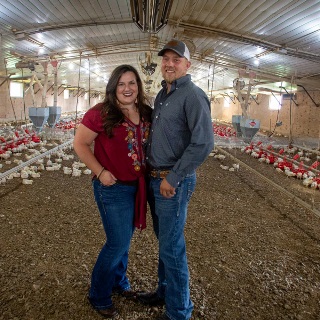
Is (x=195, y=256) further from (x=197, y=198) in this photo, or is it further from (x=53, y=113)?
(x=53, y=113)

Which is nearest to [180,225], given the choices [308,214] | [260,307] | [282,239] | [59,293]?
[260,307]

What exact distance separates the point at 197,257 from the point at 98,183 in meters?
1.39

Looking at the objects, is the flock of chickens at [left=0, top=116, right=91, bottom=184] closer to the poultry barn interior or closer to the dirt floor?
the poultry barn interior

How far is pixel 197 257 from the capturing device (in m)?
2.60

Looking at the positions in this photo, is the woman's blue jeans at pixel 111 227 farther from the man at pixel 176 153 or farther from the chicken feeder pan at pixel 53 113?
the chicken feeder pan at pixel 53 113

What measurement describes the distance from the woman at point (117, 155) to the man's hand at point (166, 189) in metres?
0.16

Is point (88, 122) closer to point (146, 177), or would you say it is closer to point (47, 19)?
point (146, 177)

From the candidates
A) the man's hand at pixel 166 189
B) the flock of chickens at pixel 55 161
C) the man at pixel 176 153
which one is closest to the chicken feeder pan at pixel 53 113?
the flock of chickens at pixel 55 161

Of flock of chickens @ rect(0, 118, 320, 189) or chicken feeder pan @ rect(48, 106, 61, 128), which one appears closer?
flock of chickens @ rect(0, 118, 320, 189)

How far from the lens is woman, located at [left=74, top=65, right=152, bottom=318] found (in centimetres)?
161

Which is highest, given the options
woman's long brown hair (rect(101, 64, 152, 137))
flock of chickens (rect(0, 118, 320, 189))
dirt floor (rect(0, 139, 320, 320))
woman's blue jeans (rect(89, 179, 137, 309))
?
woman's long brown hair (rect(101, 64, 152, 137))

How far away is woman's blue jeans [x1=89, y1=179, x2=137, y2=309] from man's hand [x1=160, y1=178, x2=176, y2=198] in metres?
0.21

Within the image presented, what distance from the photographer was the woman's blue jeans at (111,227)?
166 centimetres

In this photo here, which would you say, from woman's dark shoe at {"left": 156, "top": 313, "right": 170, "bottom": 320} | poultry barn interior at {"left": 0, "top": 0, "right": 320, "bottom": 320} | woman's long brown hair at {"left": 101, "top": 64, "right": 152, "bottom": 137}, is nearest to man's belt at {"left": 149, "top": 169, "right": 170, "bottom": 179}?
woman's long brown hair at {"left": 101, "top": 64, "right": 152, "bottom": 137}
